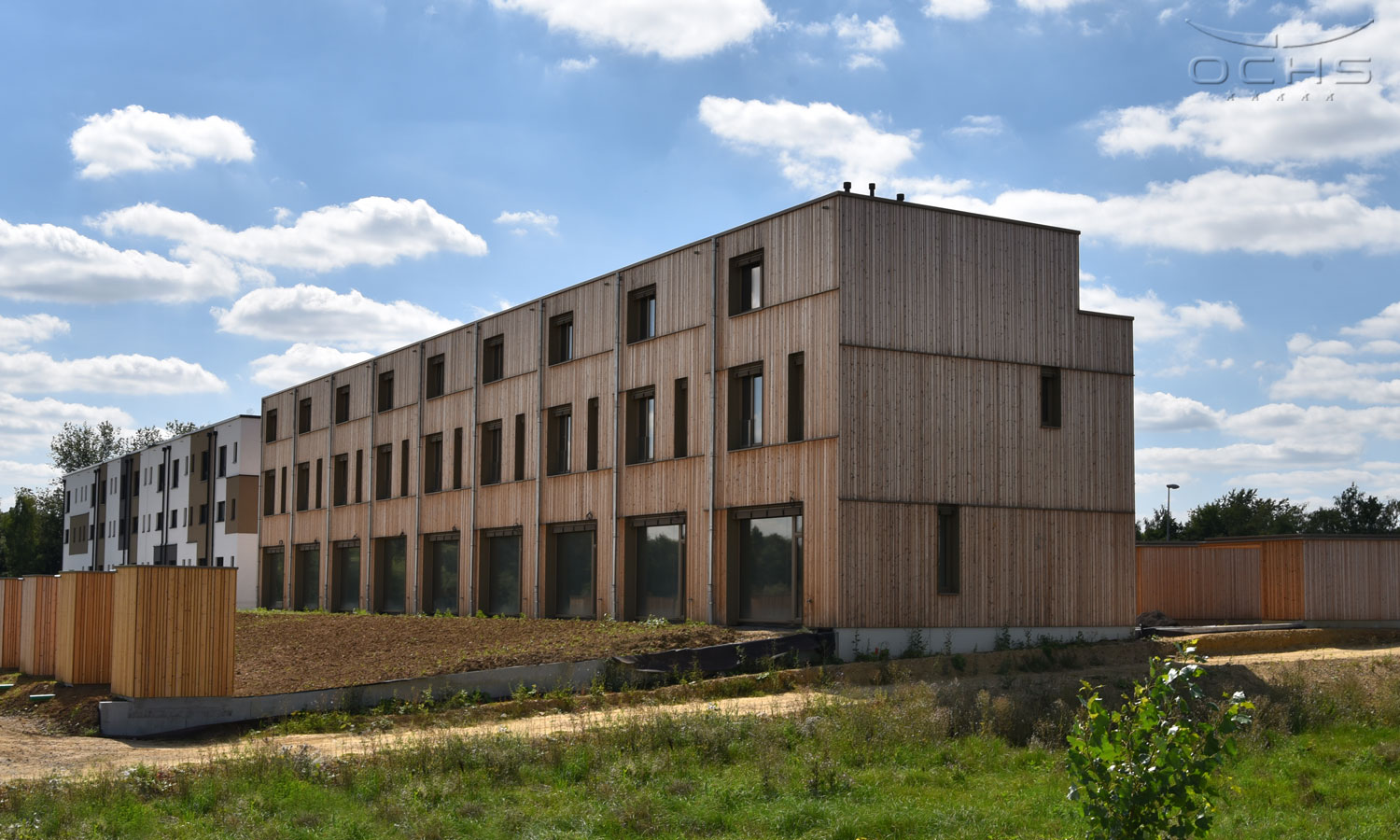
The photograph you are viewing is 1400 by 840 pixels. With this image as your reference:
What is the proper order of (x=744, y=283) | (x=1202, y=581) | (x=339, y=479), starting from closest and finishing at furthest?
(x=744, y=283)
(x=1202, y=581)
(x=339, y=479)

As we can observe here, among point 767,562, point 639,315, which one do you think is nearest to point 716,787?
point 767,562

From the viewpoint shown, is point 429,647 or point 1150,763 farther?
point 429,647

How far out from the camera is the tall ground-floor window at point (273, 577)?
5266 cm

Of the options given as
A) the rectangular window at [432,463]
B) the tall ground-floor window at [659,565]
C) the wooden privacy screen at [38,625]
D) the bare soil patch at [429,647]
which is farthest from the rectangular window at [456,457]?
the wooden privacy screen at [38,625]

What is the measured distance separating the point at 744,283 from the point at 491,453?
41.9 ft

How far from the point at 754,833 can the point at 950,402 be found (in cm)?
1587

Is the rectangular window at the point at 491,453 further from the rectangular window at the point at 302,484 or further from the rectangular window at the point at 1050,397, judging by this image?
the rectangular window at the point at 1050,397

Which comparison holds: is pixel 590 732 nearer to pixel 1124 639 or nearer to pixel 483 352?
pixel 1124 639

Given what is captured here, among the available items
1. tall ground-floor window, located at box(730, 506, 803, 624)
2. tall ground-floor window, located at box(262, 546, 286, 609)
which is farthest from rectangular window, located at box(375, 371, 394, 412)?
tall ground-floor window, located at box(730, 506, 803, 624)

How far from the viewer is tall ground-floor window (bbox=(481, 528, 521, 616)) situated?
118 feet

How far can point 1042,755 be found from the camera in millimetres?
15039

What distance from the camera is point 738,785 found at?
13.3m

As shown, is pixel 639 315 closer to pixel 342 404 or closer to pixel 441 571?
pixel 441 571

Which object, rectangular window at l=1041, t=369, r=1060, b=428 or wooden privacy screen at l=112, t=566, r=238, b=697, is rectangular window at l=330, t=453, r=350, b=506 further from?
wooden privacy screen at l=112, t=566, r=238, b=697
